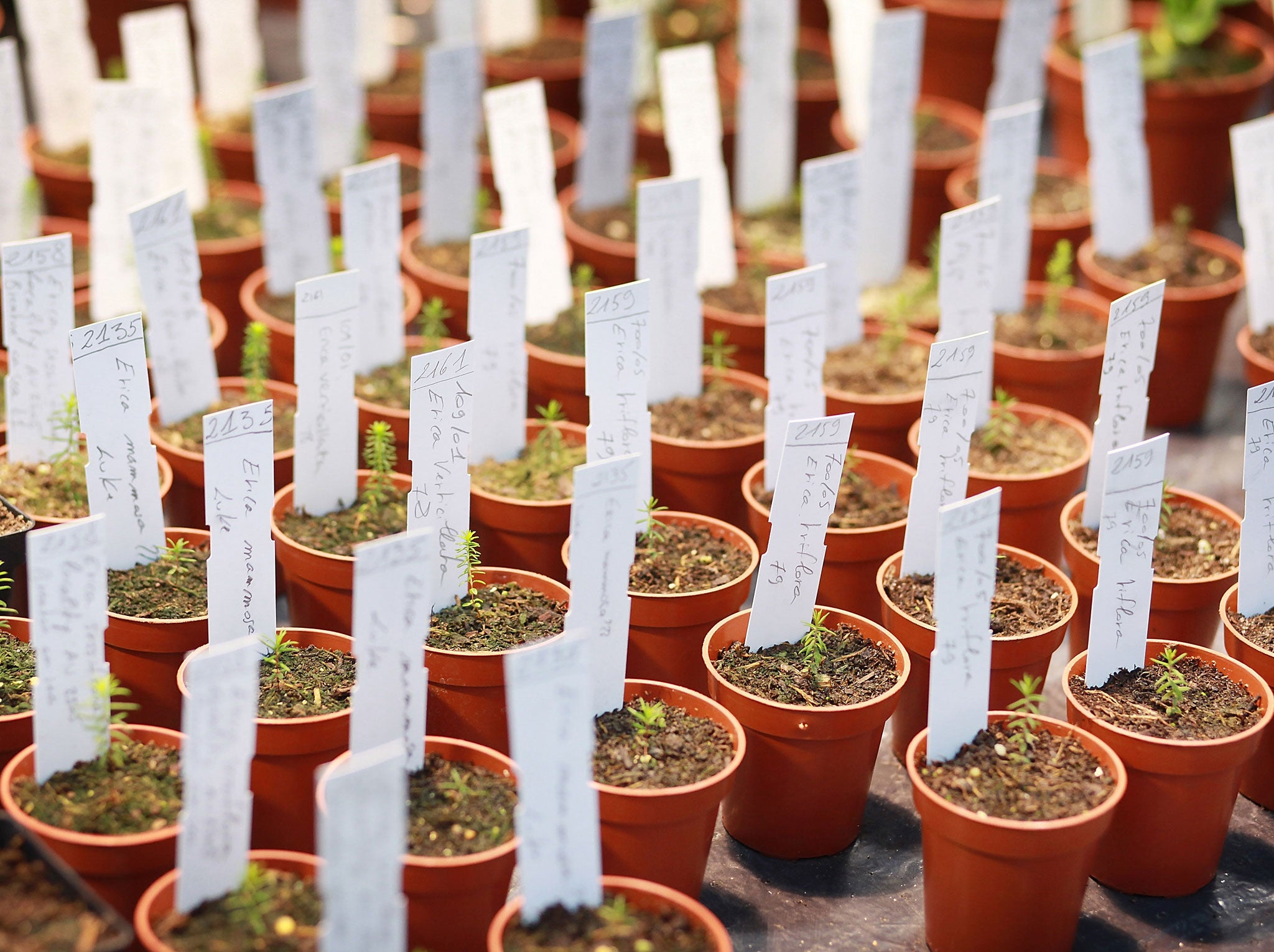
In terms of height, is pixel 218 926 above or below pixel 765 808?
above

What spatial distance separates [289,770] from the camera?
2.89 m

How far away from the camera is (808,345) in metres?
3.70

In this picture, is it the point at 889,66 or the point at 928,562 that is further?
the point at 889,66

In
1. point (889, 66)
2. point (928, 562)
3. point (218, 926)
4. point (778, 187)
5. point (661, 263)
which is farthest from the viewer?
point (778, 187)

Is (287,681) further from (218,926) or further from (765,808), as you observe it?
(765,808)

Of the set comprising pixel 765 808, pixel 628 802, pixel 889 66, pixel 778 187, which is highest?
pixel 889 66

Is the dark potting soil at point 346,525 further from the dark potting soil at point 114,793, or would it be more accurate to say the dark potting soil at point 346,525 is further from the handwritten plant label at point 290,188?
the handwritten plant label at point 290,188

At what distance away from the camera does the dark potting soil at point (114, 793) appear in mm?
2623

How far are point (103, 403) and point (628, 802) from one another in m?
1.41

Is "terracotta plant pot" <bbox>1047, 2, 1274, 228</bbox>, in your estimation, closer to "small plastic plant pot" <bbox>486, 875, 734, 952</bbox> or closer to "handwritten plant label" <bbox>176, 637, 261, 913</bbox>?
"small plastic plant pot" <bbox>486, 875, 734, 952</bbox>

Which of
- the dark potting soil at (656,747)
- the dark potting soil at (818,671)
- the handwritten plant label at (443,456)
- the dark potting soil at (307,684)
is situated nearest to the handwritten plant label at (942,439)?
the dark potting soil at (818,671)

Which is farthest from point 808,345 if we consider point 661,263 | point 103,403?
point 103,403

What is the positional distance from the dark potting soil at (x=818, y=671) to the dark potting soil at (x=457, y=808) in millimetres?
569

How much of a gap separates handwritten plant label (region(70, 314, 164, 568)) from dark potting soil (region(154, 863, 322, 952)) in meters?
1.08
